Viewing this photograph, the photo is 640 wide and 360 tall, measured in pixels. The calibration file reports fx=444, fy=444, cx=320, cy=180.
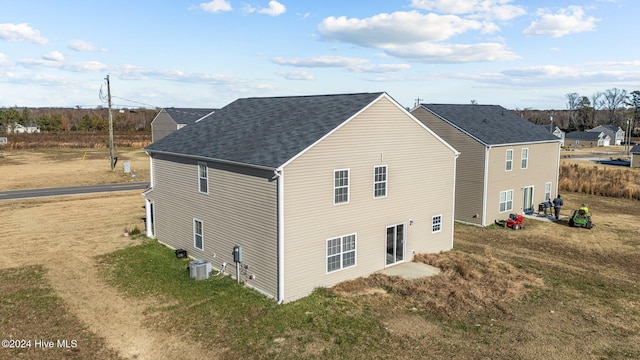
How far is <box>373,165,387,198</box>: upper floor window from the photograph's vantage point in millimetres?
18250

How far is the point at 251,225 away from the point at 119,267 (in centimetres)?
702

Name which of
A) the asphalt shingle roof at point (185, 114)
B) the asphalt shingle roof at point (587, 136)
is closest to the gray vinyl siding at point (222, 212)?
the asphalt shingle roof at point (185, 114)

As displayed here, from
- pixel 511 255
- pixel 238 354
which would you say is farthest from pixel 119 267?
pixel 511 255

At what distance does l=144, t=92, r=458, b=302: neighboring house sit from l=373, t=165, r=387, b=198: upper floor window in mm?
44

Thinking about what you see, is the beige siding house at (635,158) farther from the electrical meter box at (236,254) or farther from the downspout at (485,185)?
the electrical meter box at (236,254)

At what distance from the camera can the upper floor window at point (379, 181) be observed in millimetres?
18250

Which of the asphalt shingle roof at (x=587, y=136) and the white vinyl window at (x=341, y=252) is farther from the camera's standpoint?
the asphalt shingle roof at (x=587, y=136)

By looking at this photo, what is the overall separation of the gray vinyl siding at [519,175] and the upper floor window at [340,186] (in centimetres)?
1498

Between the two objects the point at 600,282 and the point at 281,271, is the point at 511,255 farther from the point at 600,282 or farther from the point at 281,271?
the point at 281,271

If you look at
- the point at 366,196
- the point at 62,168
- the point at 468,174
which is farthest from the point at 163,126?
the point at 366,196

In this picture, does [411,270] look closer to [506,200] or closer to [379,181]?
[379,181]

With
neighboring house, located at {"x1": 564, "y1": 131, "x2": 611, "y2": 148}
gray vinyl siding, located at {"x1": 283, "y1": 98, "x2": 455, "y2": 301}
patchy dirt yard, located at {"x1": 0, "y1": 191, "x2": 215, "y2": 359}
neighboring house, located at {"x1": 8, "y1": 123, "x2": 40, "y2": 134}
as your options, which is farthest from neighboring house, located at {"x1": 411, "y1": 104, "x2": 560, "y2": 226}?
neighboring house, located at {"x1": 8, "y1": 123, "x2": 40, "y2": 134}

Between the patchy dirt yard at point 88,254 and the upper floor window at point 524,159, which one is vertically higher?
the upper floor window at point 524,159

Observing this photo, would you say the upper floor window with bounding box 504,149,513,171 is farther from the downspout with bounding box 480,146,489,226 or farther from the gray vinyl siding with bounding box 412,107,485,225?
the gray vinyl siding with bounding box 412,107,485,225
